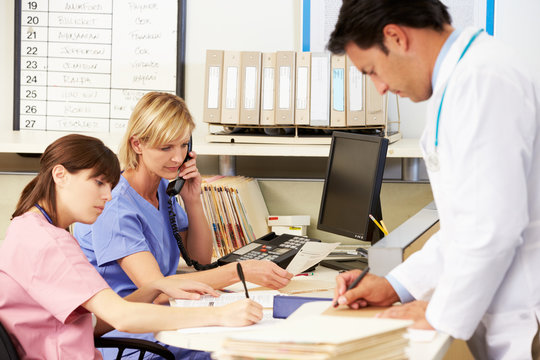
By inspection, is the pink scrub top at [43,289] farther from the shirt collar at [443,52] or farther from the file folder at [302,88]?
the file folder at [302,88]

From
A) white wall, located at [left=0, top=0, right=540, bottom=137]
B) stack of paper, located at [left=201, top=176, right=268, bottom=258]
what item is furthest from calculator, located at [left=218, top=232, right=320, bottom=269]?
white wall, located at [left=0, top=0, right=540, bottom=137]

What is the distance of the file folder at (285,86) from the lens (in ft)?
8.66

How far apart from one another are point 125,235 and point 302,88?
1.06 meters

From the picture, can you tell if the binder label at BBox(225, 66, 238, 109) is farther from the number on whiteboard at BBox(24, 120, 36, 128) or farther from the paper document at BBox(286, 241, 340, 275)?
the number on whiteboard at BBox(24, 120, 36, 128)

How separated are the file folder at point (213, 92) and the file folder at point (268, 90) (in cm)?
18

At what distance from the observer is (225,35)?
3117 mm

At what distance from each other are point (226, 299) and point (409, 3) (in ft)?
3.10

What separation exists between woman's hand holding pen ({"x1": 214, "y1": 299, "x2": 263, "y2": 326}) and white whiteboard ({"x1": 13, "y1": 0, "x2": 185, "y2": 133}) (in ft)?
5.91

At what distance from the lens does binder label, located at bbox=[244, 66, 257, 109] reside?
8.73 ft

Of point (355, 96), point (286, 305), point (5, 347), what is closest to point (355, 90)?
point (355, 96)

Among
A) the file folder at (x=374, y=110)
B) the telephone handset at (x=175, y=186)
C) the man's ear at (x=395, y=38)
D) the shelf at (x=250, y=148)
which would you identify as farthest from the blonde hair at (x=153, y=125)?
the man's ear at (x=395, y=38)

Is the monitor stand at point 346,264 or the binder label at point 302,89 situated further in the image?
the binder label at point 302,89

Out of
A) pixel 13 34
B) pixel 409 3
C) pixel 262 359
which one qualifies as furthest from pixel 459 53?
pixel 13 34

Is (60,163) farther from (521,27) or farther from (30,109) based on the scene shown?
(521,27)
